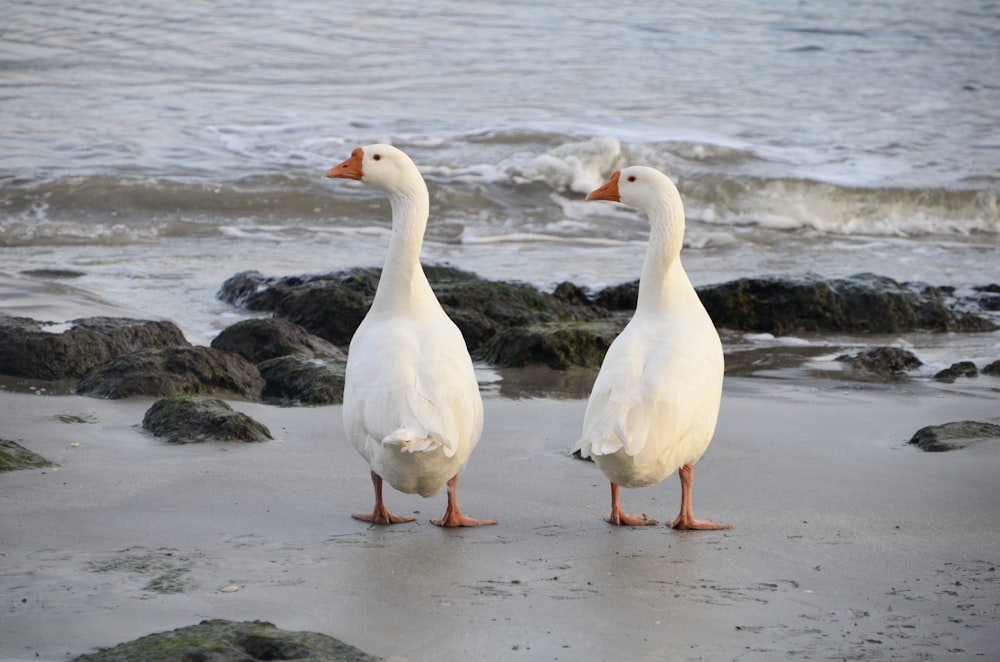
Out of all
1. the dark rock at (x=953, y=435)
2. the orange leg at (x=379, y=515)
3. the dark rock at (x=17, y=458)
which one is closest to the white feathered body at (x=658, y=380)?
the orange leg at (x=379, y=515)

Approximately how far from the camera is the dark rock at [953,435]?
23.0 feet

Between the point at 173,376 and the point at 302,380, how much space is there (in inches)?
33.3

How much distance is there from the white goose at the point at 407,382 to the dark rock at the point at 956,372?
15.2ft

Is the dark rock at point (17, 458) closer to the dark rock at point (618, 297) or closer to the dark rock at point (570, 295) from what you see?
the dark rock at point (570, 295)

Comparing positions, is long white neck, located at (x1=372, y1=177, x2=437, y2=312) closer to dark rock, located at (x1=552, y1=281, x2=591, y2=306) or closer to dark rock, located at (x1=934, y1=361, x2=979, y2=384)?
dark rock, located at (x1=934, y1=361, x2=979, y2=384)

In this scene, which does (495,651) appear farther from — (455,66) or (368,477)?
(455,66)

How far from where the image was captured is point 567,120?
23156 millimetres

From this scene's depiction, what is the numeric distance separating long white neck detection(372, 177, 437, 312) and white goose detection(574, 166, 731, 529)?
1019mm

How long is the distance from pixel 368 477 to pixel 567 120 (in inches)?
689

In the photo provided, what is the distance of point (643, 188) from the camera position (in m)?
6.72

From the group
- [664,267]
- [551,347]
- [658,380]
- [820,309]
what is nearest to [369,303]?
[551,347]

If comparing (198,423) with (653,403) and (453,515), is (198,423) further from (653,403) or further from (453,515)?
(653,403)

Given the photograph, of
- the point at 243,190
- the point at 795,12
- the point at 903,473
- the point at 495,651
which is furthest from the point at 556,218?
the point at 795,12

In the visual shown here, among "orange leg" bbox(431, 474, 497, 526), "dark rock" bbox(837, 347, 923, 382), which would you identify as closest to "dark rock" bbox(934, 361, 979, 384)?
"dark rock" bbox(837, 347, 923, 382)
